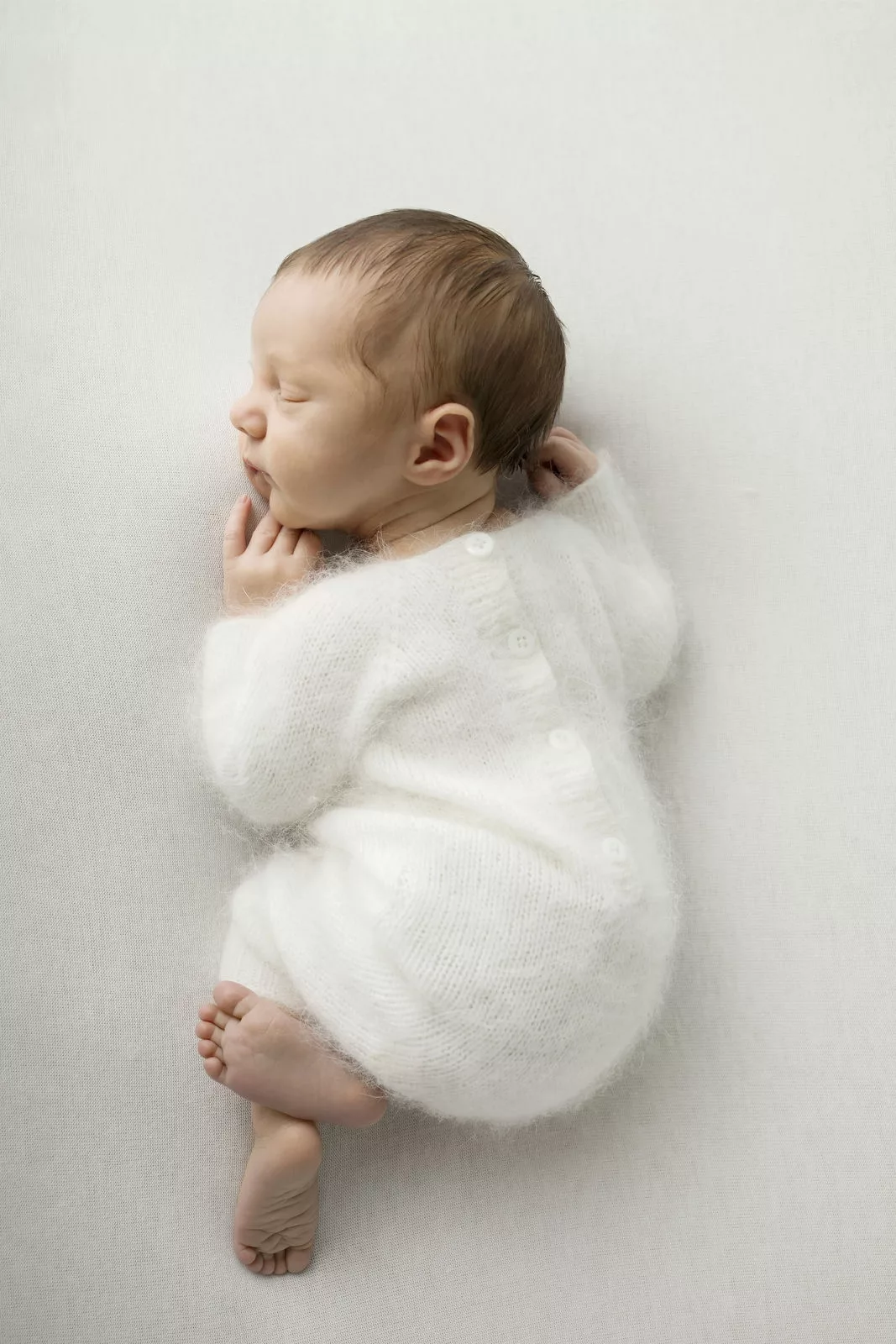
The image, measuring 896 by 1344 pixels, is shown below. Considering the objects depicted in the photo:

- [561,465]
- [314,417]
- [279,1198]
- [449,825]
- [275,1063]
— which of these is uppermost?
[314,417]

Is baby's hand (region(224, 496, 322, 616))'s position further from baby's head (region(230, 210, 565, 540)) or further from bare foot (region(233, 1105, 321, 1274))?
bare foot (region(233, 1105, 321, 1274))

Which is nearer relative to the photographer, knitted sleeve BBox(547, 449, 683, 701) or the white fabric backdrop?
the white fabric backdrop

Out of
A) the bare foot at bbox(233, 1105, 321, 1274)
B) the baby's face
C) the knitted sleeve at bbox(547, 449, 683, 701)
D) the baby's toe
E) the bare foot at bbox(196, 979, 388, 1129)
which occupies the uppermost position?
the baby's face

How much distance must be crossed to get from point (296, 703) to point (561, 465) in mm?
437

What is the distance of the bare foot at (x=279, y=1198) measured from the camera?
1.12 meters

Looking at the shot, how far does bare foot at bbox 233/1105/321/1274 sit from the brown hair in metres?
0.68

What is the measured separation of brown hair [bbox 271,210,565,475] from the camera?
1.16 meters

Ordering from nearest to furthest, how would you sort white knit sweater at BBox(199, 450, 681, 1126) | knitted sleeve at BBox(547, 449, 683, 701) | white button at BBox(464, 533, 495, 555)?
white knit sweater at BBox(199, 450, 681, 1126)
white button at BBox(464, 533, 495, 555)
knitted sleeve at BBox(547, 449, 683, 701)

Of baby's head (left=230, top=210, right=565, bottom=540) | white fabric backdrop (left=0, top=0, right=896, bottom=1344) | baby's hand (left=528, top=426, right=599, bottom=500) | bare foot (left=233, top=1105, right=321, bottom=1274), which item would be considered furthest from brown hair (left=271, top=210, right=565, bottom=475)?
bare foot (left=233, top=1105, right=321, bottom=1274)

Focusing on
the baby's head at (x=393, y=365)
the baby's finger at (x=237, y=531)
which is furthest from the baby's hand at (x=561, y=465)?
the baby's finger at (x=237, y=531)

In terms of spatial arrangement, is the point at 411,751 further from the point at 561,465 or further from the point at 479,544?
the point at 561,465

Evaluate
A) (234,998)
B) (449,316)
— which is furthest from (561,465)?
(234,998)

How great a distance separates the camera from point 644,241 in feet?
4.91

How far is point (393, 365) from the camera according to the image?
45.8 inches
